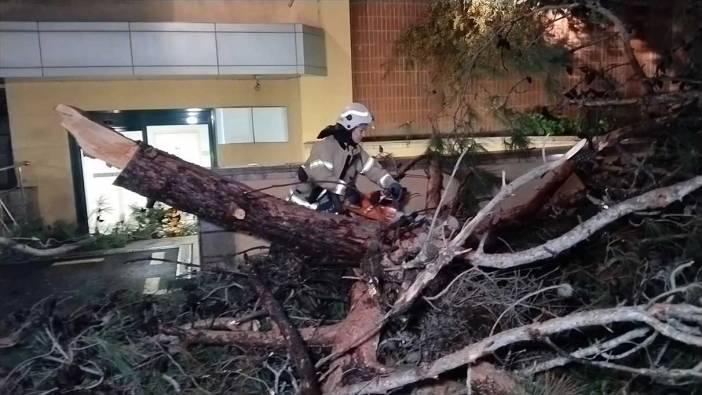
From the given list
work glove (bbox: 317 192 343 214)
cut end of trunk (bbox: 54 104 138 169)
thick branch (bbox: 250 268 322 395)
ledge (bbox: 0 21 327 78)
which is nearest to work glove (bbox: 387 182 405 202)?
work glove (bbox: 317 192 343 214)

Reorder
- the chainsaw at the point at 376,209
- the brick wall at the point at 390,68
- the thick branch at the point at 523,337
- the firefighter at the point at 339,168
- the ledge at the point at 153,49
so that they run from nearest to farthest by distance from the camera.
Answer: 1. the thick branch at the point at 523,337
2. the chainsaw at the point at 376,209
3. the firefighter at the point at 339,168
4. the ledge at the point at 153,49
5. the brick wall at the point at 390,68

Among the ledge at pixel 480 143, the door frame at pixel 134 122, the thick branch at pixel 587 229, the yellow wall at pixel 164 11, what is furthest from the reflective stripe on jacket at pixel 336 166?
the yellow wall at pixel 164 11

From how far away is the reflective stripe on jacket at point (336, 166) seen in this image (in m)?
3.70

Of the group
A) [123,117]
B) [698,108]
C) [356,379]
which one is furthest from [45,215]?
[698,108]

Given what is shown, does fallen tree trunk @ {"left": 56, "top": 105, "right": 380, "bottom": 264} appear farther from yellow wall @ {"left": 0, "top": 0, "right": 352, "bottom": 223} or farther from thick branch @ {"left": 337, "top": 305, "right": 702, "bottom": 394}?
yellow wall @ {"left": 0, "top": 0, "right": 352, "bottom": 223}

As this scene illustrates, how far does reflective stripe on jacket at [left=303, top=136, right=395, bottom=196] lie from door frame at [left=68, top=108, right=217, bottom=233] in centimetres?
326

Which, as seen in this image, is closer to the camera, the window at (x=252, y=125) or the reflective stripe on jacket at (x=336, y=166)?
the reflective stripe on jacket at (x=336, y=166)

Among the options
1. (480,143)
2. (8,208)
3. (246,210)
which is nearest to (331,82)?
(480,143)

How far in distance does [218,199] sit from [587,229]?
6.40 ft

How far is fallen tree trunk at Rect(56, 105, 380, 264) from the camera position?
2779 millimetres

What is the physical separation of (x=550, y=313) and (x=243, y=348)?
164cm

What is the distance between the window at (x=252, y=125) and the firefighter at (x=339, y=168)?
353 centimetres

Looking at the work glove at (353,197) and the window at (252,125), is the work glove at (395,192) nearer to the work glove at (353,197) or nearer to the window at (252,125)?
the work glove at (353,197)

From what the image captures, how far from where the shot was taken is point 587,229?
275 cm
